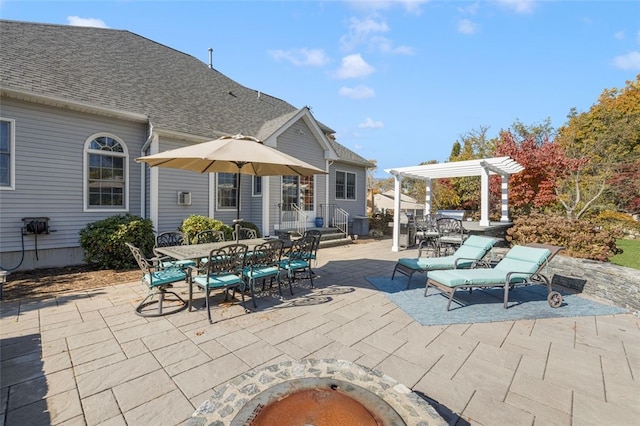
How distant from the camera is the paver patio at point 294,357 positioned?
222cm

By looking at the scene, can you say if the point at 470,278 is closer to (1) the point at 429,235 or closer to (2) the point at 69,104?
(1) the point at 429,235

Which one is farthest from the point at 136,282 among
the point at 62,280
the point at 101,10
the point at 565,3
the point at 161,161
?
the point at 565,3

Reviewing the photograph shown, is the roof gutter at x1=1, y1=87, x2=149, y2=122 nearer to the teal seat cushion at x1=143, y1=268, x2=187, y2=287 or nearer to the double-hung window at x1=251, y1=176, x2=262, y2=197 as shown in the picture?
the double-hung window at x1=251, y1=176, x2=262, y2=197

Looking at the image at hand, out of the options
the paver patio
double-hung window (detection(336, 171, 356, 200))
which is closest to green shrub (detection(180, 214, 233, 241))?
the paver patio

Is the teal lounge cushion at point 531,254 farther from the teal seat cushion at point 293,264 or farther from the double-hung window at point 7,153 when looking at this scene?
the double-hung window at point 7,153

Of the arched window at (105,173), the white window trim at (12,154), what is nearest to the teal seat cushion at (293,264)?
the arched window at (105,173)

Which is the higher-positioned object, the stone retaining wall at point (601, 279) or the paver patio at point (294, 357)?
the stone retaining wall at point (601, 279)

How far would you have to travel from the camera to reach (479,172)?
10719 mm

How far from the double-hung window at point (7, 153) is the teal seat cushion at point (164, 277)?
5.57m

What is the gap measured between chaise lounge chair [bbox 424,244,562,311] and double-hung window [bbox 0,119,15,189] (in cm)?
949

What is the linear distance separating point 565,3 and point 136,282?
38.9 feet

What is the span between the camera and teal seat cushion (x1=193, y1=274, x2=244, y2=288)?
3.98m

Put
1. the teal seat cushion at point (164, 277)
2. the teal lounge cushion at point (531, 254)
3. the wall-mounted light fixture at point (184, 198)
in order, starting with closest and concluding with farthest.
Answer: the teal seat cushion at point (164, 277) → the teal lounge cushion at point (531, 254) → the wall-mounted light fixture at point (184, 198)

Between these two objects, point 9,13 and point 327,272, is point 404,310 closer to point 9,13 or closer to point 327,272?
point 327,272
